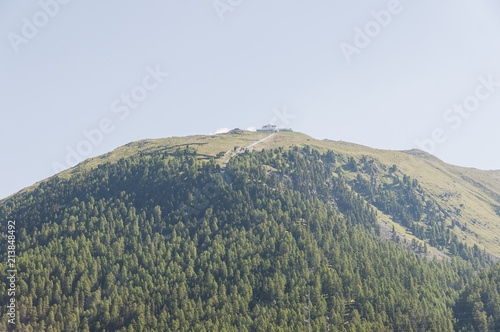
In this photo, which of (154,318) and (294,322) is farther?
(154,318)

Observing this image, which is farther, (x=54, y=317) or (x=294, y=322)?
(x=54, y=317)

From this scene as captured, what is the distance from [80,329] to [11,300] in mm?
31115

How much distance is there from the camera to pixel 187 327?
188250 millimetres

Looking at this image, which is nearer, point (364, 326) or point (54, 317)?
point (364, 326)

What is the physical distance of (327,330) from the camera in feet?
602

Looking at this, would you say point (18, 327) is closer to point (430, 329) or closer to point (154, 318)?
point (154, 318)

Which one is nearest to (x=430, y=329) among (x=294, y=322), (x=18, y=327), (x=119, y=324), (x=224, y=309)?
(x=294, y=322)

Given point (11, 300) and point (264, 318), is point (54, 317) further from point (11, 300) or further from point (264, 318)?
point (264, 318)

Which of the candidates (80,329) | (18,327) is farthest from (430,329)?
(18,327)

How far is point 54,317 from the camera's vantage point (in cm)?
19712

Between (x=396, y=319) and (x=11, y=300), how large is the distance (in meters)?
153

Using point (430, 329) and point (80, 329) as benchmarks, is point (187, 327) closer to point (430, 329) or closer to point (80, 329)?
point (80, 329)

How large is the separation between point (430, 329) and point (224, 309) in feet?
265

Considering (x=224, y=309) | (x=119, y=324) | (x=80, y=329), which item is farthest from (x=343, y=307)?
(x=80, y=329)
